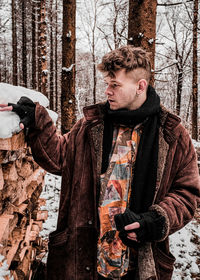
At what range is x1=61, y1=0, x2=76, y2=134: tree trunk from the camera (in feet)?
19.7

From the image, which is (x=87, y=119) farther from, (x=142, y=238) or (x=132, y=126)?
(x=142, y=238)

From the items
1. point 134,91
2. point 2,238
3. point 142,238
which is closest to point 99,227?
point 142,238

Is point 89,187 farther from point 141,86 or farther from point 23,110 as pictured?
point 141,86

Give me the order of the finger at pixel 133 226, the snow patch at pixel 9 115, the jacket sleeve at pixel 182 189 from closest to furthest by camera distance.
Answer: the snow patch at pixel 9 115 < the finger at pixel 133 226 < the jacket sleeve at pixel 182 189

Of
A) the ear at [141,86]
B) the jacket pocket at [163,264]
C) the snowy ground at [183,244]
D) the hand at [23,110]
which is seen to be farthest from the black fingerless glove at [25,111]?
the snowy ground at [183,244]

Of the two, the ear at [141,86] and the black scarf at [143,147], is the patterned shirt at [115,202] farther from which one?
the ear at [141,86]

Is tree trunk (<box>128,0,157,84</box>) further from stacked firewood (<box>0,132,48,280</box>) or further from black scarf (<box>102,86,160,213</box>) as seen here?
stacked firewood (<box>0,132,48,280</box>)

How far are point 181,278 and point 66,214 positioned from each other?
107 inches

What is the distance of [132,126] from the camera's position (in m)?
1.74

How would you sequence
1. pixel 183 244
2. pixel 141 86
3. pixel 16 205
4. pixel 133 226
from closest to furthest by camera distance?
1. pixel 133 226
2. pixel 141 86
3. pixel 16 205
4. pixel 183 244

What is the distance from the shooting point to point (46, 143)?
1605mm

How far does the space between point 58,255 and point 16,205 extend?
2.27ft

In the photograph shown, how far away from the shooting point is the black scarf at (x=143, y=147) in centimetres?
161

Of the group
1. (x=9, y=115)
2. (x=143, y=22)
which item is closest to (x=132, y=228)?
(x=9, y=115)
